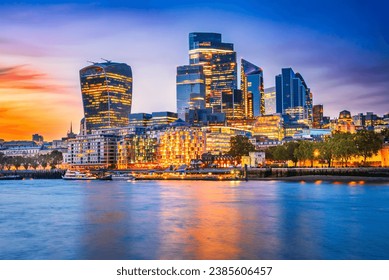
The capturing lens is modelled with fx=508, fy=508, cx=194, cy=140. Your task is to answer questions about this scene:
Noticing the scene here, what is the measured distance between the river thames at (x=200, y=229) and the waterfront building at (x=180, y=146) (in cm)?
11495

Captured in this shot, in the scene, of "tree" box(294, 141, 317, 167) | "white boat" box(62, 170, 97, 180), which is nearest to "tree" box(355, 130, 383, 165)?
"tree" box(294, 141, 317, 167)

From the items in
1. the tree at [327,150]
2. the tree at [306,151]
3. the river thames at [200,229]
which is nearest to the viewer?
the river thames at [200,229]

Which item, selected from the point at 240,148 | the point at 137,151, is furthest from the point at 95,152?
the point at 240,148

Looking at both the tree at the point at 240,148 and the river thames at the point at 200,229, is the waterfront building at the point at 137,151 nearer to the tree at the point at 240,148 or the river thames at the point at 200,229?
the tree at the point at 240,148

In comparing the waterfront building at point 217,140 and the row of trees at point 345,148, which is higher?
the waterfront building at point 217,140

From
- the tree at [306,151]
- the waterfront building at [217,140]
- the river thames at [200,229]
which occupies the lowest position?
the river thames at [200,229]

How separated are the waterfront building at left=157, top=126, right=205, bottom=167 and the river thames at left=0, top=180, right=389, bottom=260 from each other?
11495 cm

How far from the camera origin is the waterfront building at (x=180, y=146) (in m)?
168

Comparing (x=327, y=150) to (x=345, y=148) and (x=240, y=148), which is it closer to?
(x=345, y=148)

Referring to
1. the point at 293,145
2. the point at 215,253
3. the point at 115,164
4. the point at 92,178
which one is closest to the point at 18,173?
the point at 115,164

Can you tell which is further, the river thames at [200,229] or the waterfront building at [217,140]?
the waterfront building at [217,140]

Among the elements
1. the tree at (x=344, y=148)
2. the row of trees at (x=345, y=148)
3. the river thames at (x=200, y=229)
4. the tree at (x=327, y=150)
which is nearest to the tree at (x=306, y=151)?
the row of trees at (x=345, y=148)
